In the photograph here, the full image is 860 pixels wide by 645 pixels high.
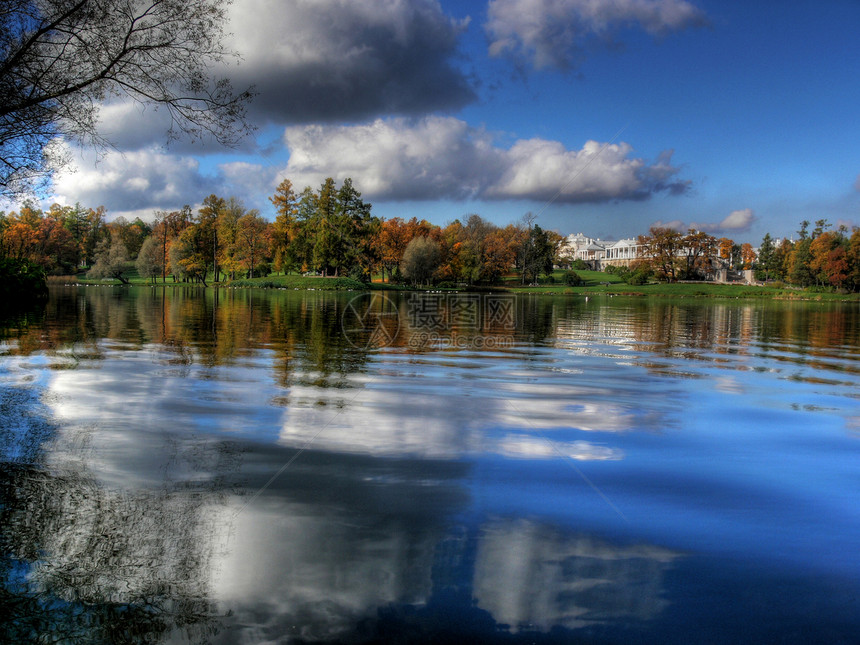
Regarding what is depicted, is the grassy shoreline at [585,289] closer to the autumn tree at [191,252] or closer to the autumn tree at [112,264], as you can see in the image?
the autumn tree at [112,264]

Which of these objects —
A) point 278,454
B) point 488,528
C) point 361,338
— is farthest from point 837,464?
point 361,338

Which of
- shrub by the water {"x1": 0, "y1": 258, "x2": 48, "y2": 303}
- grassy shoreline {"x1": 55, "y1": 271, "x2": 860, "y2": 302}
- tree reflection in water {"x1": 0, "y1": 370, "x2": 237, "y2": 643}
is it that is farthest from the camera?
grassy shoreline {"x1": 55, "y1": 271, "x2": 860, "y2": 302}

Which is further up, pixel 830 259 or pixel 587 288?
pixel 830 259

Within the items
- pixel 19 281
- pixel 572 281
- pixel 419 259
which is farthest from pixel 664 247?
pixel 19 281

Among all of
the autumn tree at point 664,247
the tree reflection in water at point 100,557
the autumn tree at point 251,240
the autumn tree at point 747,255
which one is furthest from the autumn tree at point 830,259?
the tree reflection in water at point 100,557

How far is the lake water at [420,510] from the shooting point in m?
3.32

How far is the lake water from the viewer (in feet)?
10.9

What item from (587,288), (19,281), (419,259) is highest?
(419,259)

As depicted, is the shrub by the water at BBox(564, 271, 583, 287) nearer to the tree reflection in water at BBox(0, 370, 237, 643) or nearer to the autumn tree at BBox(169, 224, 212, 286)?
the autumn tree at BBox(169, 224, 212, 286)

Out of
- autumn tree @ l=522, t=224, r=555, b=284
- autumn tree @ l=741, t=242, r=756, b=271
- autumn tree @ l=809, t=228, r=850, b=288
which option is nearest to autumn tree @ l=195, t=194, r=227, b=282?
autumn tree @ l=522, t=224, r=555, b=284

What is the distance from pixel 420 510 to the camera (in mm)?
4777

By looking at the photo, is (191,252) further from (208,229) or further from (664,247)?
(664,247)

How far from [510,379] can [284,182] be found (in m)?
90.9

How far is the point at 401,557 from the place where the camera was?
3.95m
